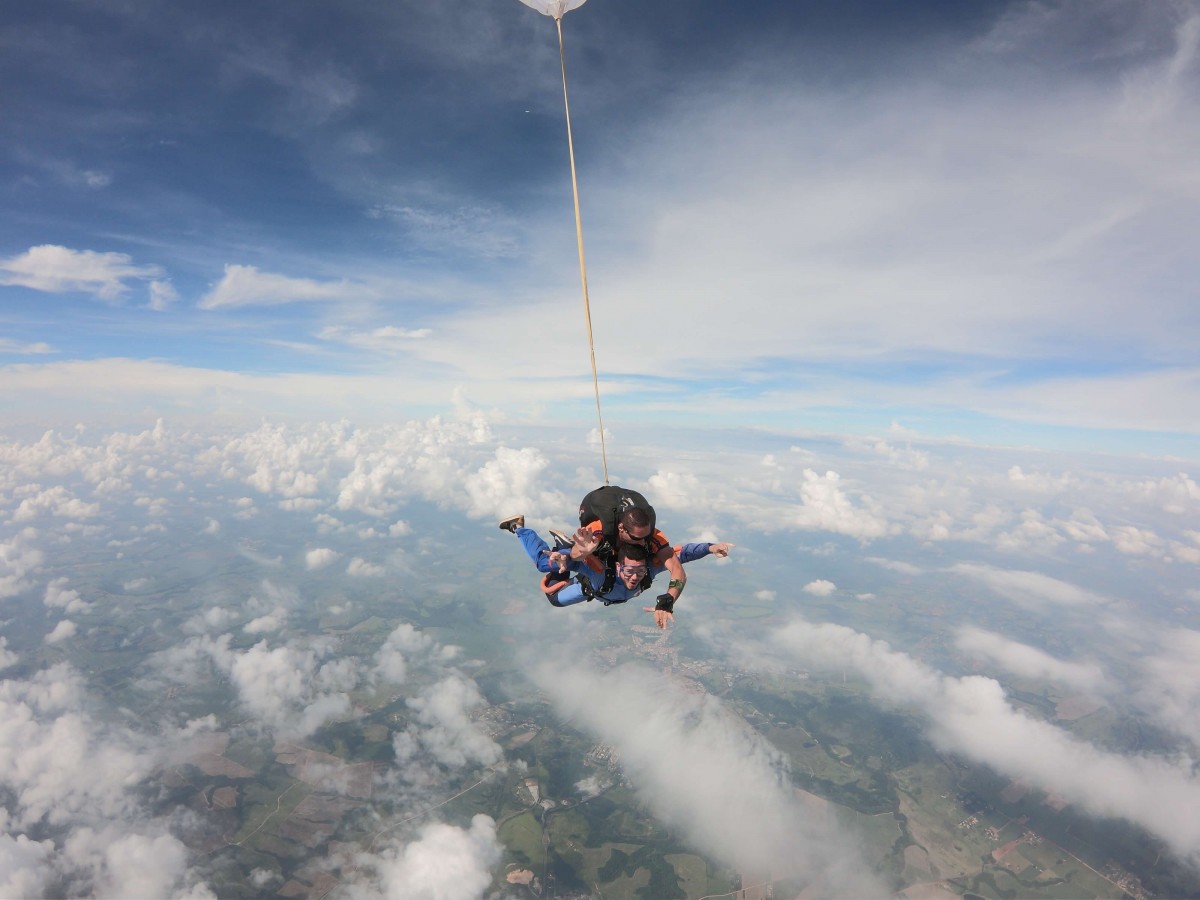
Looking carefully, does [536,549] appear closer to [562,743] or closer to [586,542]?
[586,542]

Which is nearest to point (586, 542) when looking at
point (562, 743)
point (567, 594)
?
point (567, 594)

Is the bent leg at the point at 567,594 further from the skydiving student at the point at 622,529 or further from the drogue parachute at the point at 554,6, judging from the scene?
the drogue parachute at the point at 554,6

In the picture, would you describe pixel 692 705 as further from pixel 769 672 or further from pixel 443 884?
pixel 443 884

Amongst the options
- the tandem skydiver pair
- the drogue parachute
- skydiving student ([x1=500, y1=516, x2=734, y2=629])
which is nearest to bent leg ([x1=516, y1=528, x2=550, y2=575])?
skydiving student ([x1=500, y1=516, x2=734, y2=629])

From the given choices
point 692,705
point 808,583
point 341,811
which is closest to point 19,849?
point 341,811

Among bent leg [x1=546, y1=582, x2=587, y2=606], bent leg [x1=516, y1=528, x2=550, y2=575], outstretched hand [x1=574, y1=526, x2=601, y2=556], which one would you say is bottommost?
bent leg [x1=546, y1=582, x2=587, y2=606]

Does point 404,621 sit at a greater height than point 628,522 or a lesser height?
lesser

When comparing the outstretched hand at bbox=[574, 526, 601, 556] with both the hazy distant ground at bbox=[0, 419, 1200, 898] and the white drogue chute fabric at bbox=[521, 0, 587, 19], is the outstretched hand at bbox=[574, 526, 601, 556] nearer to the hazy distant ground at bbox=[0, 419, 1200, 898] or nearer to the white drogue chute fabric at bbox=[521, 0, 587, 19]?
the white drogue chute fabric at bbox=[521, 0, 587, 19]
